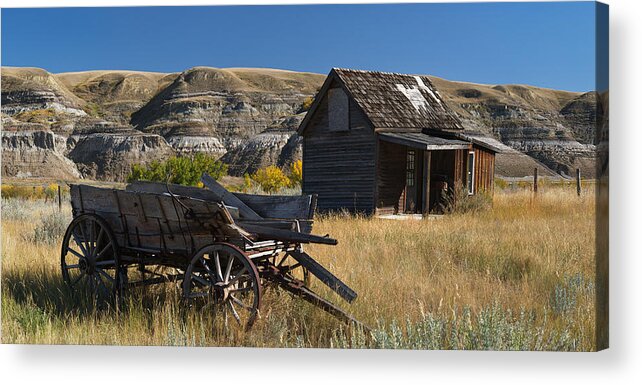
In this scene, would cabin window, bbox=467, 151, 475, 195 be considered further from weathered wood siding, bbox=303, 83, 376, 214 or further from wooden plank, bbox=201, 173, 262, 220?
wooden plank, bbox=201, 173, 262, 220

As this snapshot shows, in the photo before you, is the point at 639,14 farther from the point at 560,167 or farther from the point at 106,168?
the point at 560,167

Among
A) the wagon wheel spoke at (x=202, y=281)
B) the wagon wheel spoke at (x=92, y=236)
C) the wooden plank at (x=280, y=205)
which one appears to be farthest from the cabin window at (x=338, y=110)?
the wagon wheel spoke at (x=202, y=281)

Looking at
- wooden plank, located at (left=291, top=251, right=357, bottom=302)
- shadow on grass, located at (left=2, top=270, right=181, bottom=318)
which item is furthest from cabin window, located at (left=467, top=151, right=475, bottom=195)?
wooden plank, located at (left=291, top=251, right=357, bottom=302)

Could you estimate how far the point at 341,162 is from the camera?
16.9 m

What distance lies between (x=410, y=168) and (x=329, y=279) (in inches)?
480

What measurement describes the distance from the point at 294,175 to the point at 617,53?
26990mm

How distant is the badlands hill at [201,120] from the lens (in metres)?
48.5

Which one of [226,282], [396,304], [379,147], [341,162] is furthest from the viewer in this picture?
[341,162]

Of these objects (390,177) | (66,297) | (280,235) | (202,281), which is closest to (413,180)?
(390,177)

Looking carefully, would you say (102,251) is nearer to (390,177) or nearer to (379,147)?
(379,147)

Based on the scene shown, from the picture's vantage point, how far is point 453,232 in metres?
10.4

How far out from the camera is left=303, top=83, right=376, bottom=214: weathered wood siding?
53.8ft

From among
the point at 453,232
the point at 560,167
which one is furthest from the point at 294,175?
the point at 560,167

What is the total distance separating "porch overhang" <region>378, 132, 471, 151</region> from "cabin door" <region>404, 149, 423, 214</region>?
98 cm
